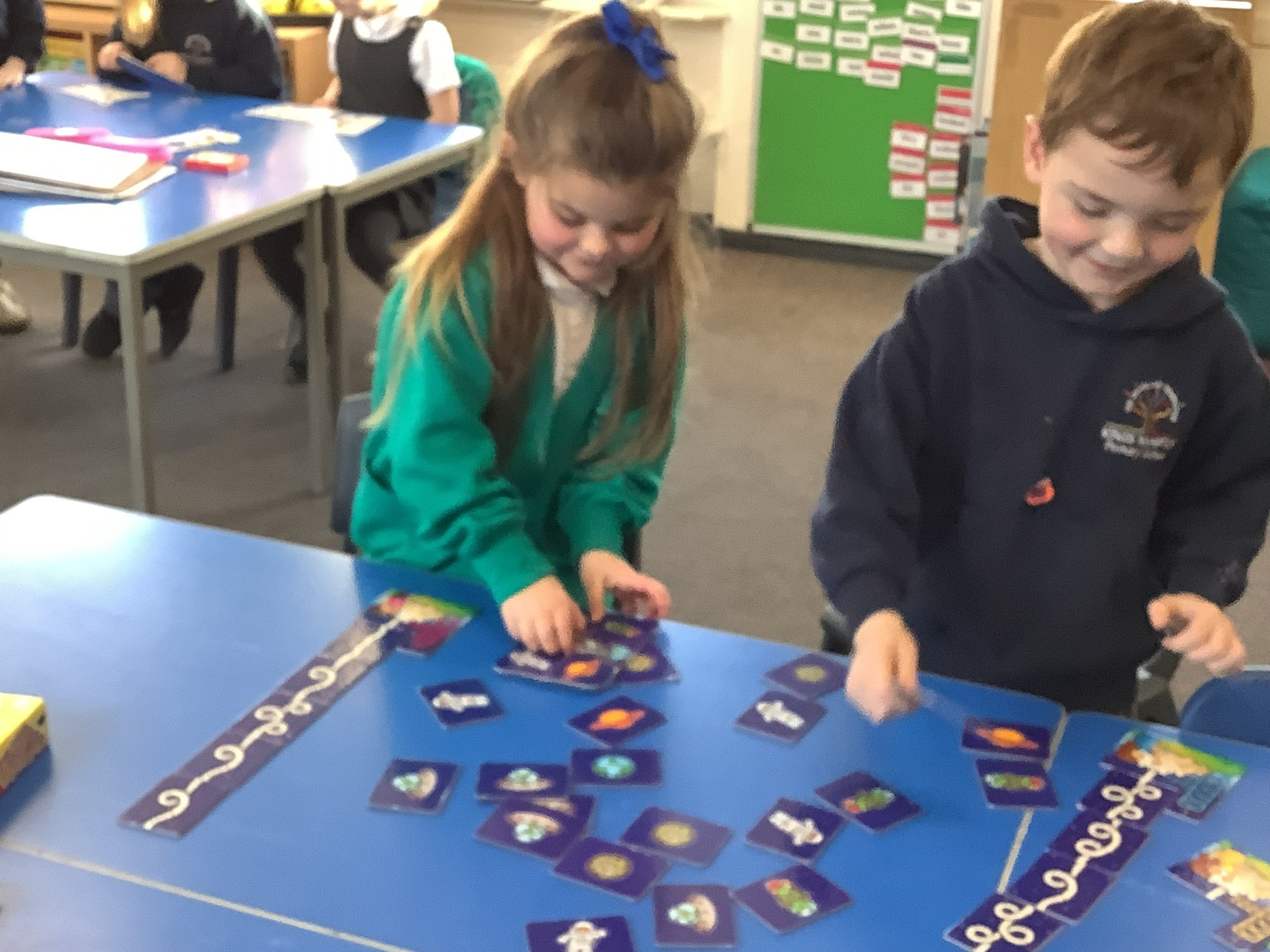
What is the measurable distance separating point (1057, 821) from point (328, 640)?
2.16 feet

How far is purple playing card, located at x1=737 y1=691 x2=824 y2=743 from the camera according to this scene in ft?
3.87

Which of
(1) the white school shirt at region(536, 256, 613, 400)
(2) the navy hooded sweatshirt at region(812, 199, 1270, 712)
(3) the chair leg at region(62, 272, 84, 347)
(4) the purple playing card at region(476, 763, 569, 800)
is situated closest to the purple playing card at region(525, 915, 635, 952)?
(4) the purple playing card at region(476, 763, 569, 800)

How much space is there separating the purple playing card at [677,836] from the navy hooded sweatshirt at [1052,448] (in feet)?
1.15

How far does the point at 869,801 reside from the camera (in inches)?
43.1

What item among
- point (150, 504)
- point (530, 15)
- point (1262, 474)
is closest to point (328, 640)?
point (1262, 474)

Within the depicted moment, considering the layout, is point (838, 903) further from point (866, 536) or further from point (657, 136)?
point (657, 136)

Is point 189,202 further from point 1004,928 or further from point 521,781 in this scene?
point 1004,928

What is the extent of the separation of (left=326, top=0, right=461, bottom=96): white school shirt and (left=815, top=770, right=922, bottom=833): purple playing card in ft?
9.91

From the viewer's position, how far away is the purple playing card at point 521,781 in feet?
3.54

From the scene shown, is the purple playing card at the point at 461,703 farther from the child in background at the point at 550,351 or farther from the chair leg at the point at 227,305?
the chair leg at the point at 227,305

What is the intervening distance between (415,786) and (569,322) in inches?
24.4

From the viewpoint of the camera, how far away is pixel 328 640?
4.21 feet

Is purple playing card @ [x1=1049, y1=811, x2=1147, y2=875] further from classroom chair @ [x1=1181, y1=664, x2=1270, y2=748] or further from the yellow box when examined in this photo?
the yellow box

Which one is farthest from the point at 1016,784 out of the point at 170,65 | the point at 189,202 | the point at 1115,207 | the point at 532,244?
the point at 170,65
